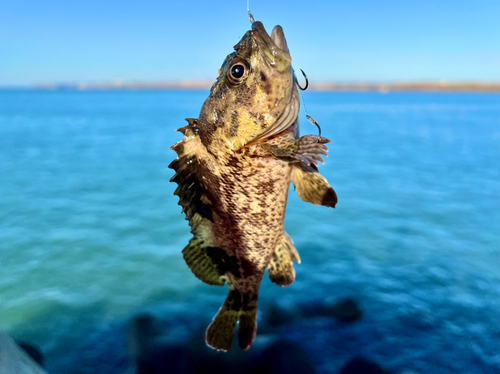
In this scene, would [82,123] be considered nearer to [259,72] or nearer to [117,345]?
[117,345]

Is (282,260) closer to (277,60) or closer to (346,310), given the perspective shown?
(277,60)

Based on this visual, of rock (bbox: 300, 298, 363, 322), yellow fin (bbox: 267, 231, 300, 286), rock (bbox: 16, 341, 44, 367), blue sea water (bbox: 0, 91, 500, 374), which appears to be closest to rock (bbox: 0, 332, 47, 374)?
blue sea water (bbox: 0, 91, 500, 374)

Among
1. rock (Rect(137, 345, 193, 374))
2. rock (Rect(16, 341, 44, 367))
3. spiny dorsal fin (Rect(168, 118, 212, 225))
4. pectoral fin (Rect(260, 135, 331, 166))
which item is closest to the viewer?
pectoral fin (Rect(260, 135, 331, 166))

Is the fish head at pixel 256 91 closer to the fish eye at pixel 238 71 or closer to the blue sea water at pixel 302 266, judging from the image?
the fish eye at pixel 238 71

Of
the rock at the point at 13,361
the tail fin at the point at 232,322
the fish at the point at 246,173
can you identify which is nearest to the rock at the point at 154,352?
the rock at the point at 13,361

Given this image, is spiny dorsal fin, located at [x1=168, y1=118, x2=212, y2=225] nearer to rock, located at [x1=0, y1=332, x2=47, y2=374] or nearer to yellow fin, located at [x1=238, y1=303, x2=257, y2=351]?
yellow fin, located at [x1=238, y1=303, x2=257, y2=351]

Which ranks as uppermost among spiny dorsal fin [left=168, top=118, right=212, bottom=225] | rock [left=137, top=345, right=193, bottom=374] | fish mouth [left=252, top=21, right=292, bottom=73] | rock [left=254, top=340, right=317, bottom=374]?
fish mouth [left=252, top=21, right=292, bottom=73]

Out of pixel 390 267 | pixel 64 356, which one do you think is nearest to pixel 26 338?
pixel 64 356
